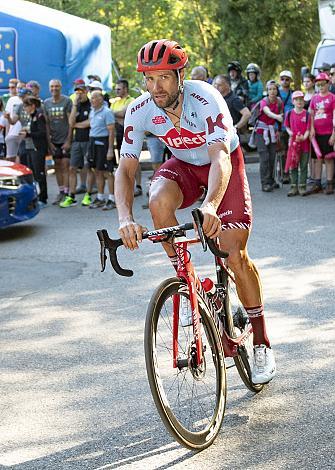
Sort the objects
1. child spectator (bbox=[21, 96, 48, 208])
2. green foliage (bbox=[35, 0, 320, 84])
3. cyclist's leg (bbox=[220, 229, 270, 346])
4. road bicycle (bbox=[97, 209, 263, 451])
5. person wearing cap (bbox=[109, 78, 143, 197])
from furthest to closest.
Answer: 1. green foliage (bbox=[35, 0, 320, 84])
2. person wearing cap (bbox=[109, 78, 143, 197])
3. child spectator (bbox=[21, 96, 48, 208])
4. cyclist's leg (bbox=[220, 229, 270, 346])
5. road bicycle (bbox=[97, 209, 263, 451])

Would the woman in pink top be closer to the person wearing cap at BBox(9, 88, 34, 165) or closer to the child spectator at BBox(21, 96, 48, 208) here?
the child spectator at BBox(21, 96, 48, 208)

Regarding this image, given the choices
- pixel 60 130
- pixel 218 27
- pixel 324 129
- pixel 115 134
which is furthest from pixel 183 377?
pixel 218 27

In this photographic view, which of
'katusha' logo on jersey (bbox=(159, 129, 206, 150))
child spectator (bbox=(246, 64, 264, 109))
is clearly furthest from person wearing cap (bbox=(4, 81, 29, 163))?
'katusha' logo on jersey (bbox=(159, 129, 206, 150))

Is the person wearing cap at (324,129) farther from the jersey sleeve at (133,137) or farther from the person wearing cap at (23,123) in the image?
the jersey sleeve at (133,137)

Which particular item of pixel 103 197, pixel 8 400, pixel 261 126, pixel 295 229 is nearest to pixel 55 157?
pixel 103 197

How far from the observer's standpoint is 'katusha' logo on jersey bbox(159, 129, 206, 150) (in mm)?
5277

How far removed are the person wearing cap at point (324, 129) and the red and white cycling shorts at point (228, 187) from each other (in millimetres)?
10711

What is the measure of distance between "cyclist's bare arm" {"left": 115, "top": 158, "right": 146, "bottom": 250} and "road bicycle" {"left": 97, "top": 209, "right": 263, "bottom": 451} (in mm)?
52

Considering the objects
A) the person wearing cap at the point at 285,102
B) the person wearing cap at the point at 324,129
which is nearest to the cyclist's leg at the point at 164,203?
the person wearing cap at the point at 324,129

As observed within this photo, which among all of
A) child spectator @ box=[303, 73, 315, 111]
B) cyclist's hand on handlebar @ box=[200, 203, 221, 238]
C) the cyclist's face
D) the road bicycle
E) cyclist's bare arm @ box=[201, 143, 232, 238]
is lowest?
the road bicycle

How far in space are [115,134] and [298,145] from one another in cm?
325

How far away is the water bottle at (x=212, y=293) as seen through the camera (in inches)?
207

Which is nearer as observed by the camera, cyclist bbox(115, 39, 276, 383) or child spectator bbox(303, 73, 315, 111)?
cyclist bbox(115, 39, 276, 383)

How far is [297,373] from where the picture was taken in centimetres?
613
